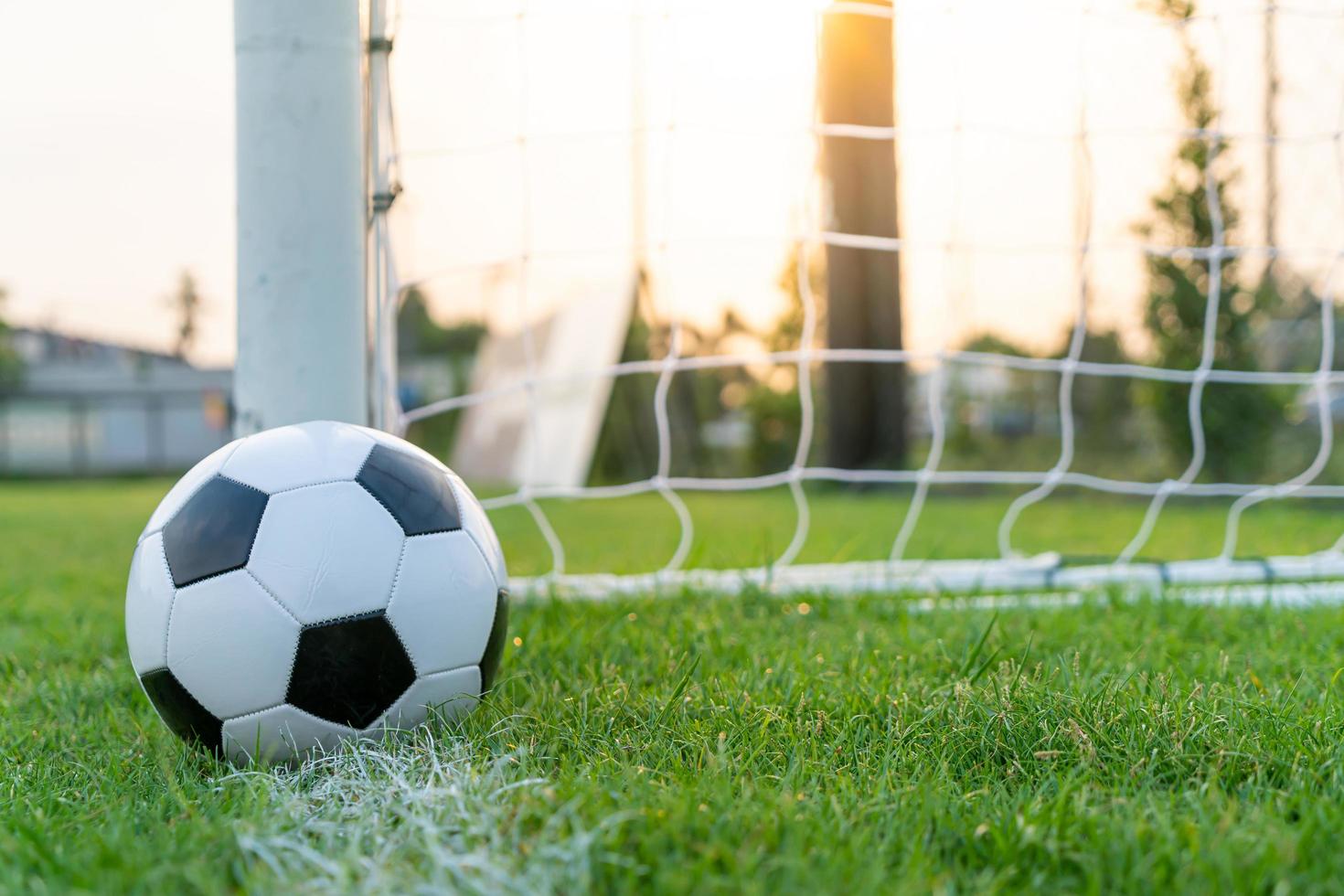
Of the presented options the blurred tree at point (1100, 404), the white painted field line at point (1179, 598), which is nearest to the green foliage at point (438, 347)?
the blurred tree at point (1100, 404)

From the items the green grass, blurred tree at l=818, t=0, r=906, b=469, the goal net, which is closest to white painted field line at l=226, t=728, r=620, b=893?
the green grass

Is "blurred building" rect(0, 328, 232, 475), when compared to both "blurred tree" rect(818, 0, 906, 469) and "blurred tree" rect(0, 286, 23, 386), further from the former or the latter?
"blurred tree" rect(818, 0, 906, 469)

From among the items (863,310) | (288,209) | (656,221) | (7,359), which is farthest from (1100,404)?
(7,359)

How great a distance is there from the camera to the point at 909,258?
279 inches

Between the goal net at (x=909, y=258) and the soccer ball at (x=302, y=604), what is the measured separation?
2.70 ft

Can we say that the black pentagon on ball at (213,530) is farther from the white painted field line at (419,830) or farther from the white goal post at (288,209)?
the white goal post at (288,209)

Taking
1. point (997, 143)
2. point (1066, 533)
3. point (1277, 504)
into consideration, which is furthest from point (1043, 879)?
point (1277, 504)

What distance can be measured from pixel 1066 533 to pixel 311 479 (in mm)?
3720

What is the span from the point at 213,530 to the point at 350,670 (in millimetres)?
260

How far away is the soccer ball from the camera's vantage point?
1.29m

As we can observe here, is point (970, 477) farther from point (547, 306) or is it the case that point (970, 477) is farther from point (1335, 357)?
point (547, 306)

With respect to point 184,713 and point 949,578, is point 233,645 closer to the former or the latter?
point 184,713

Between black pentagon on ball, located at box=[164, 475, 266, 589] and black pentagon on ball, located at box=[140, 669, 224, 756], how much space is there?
132 millimetres

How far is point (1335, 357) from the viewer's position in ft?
20.4
